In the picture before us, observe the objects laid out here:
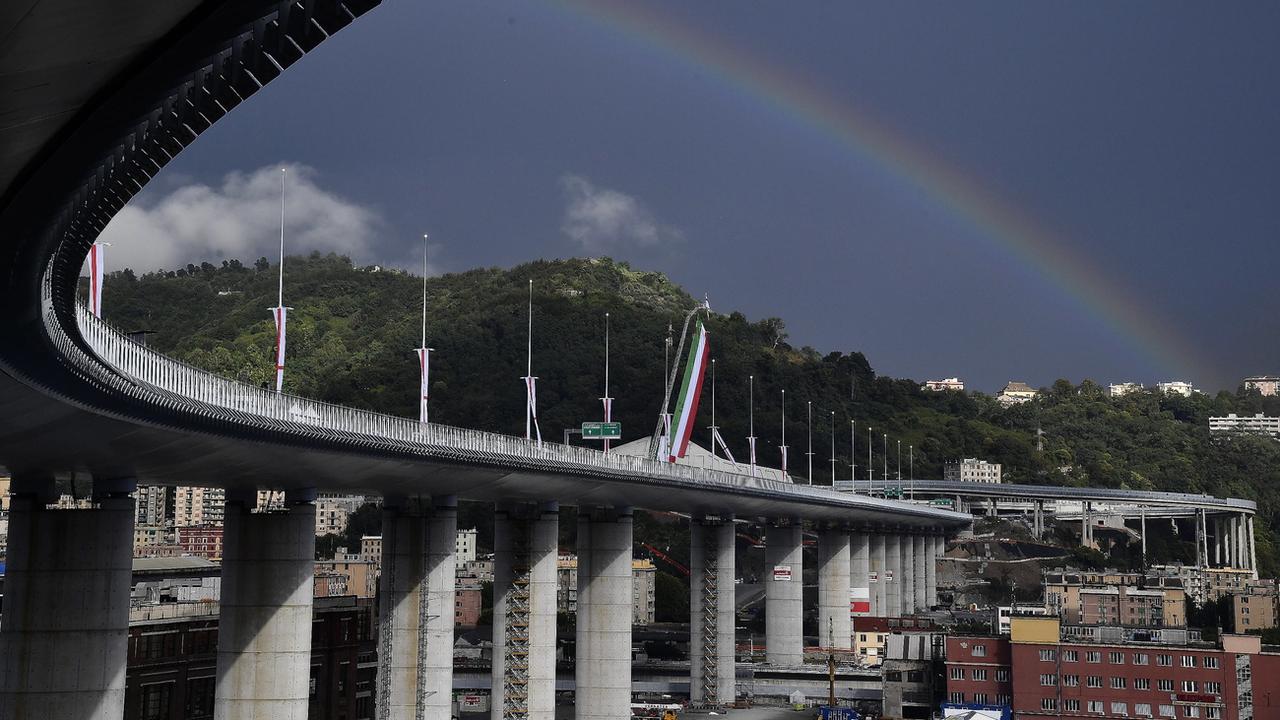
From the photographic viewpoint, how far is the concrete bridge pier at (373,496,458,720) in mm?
78938

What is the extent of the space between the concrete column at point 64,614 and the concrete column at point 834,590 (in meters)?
118

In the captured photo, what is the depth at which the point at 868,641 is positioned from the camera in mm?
157250

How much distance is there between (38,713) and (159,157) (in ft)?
103

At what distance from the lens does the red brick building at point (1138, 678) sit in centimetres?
9638

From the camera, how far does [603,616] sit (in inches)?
3920

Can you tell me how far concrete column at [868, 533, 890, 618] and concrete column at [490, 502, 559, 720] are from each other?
316 feet

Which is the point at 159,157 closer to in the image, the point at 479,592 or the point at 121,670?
the point at 121,670

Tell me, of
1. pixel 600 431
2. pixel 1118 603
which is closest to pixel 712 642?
pixel 600 431

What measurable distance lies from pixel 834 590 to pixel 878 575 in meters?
28.8

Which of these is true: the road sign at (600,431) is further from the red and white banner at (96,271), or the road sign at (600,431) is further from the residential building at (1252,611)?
the residential building at (1252,611)

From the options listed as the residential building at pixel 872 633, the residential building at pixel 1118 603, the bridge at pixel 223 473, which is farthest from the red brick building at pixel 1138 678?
the residential building at pixel 1118 603

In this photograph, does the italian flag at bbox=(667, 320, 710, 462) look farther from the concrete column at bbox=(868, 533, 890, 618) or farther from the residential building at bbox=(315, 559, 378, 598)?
the concrete column at bbox=(868, 533, 890, 618)

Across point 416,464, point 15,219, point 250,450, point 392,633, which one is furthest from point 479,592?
point 15,219

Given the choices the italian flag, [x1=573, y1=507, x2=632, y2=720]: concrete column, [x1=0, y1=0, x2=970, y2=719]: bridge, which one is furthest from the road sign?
the italian flag
